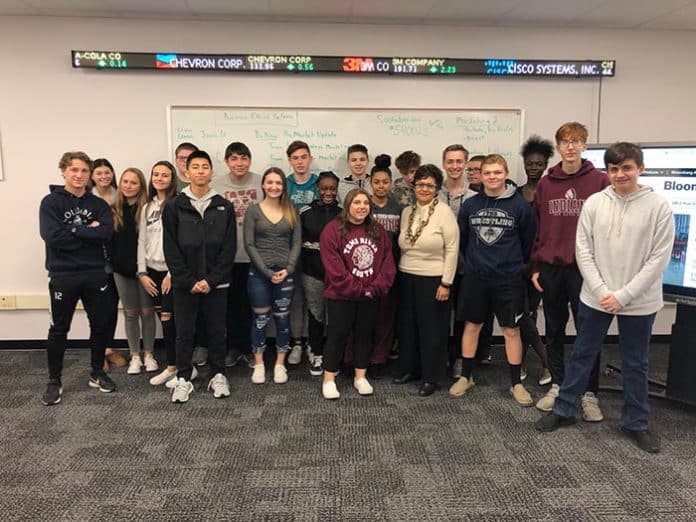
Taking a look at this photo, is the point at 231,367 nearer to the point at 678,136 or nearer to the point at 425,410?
the point at 425,410

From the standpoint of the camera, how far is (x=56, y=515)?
1.93 m

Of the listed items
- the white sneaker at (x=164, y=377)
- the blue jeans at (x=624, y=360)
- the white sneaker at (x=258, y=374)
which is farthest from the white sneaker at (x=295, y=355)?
the blue jeans at (x=624, y=360)

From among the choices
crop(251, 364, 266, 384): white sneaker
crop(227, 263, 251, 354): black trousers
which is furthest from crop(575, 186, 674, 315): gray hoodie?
crop(227, 263, 251, 354): black trousers

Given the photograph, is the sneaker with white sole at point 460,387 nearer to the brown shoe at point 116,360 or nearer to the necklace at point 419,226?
the necklace at point 419,226

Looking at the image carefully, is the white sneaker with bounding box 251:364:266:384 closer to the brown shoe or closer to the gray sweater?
the gray sweater

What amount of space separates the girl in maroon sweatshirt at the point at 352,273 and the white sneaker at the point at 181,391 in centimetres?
84

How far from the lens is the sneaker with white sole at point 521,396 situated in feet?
9.64

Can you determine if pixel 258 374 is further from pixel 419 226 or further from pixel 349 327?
pixel 419 226

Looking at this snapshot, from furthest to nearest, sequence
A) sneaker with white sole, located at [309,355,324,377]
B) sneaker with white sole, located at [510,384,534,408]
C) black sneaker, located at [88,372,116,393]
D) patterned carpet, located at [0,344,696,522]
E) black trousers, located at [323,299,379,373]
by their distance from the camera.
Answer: sneaker with white sole, located at [309,355,324,377], black sneaker, located at [88,372,116,393], black trousers, located at [323,299,379,373], sneaker with white sole, located at [510,384,534,408], patterned carpet, located at [0,344,696,522]

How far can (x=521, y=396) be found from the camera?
2.97 meters

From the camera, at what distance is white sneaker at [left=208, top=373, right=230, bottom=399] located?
3.04 m

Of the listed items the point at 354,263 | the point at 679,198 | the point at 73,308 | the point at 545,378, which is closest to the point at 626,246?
the point at 679,198

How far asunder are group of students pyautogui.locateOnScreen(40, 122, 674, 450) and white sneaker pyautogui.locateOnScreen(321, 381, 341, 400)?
0.06 feet

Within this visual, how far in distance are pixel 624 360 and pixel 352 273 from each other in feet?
5.03
